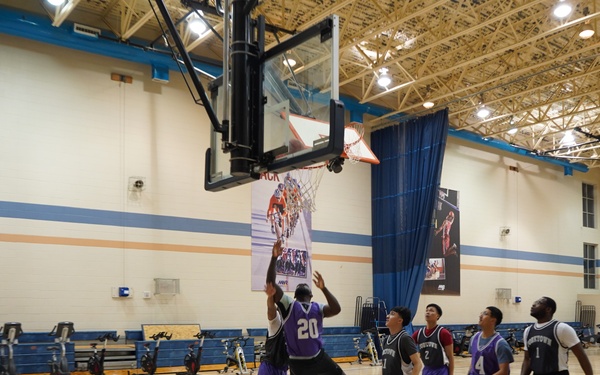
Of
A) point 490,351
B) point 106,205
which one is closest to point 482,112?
point 106,205

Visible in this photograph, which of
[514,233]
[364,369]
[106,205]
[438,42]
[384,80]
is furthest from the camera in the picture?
[514,233]

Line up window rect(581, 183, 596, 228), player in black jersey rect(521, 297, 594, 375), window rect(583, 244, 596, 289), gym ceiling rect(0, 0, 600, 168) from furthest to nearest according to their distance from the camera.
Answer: window rect(581, 183, 596, 228)
window rect(583, 244, 596, 289)
gym ceiling rect(0, 0, 600, 168)
player in black jersey rect(521, 297, 594, 375)

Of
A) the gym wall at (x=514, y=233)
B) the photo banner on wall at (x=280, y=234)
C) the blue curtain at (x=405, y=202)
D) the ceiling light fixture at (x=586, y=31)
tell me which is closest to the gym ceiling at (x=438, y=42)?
the ceiling light fixture at (x=586, y=31)

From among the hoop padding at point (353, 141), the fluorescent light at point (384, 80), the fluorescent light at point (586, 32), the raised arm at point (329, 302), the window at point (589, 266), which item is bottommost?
the window at point (589, 266)

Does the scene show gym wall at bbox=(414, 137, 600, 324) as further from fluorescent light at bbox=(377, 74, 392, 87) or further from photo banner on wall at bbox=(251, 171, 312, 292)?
fluorescent light at bbox=(377, 74, 392, 87)

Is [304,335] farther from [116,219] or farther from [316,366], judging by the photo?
[116,219]

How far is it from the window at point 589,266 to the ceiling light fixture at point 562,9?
1729cm

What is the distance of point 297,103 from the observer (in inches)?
184

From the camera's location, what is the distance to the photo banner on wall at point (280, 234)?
56.4 feet

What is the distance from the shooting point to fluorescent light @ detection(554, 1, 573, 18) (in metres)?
13.7

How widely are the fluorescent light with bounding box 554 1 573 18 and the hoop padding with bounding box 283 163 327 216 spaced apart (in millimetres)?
6653

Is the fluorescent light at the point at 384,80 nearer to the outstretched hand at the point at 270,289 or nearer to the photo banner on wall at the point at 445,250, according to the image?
the photo banner on wall at the point at 445,250

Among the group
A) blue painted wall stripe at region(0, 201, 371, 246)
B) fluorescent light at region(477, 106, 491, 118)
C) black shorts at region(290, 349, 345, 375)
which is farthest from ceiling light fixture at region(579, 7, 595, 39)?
black shorts at region(290, 349, 345, 375)

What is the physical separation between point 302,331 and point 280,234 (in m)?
11.5
